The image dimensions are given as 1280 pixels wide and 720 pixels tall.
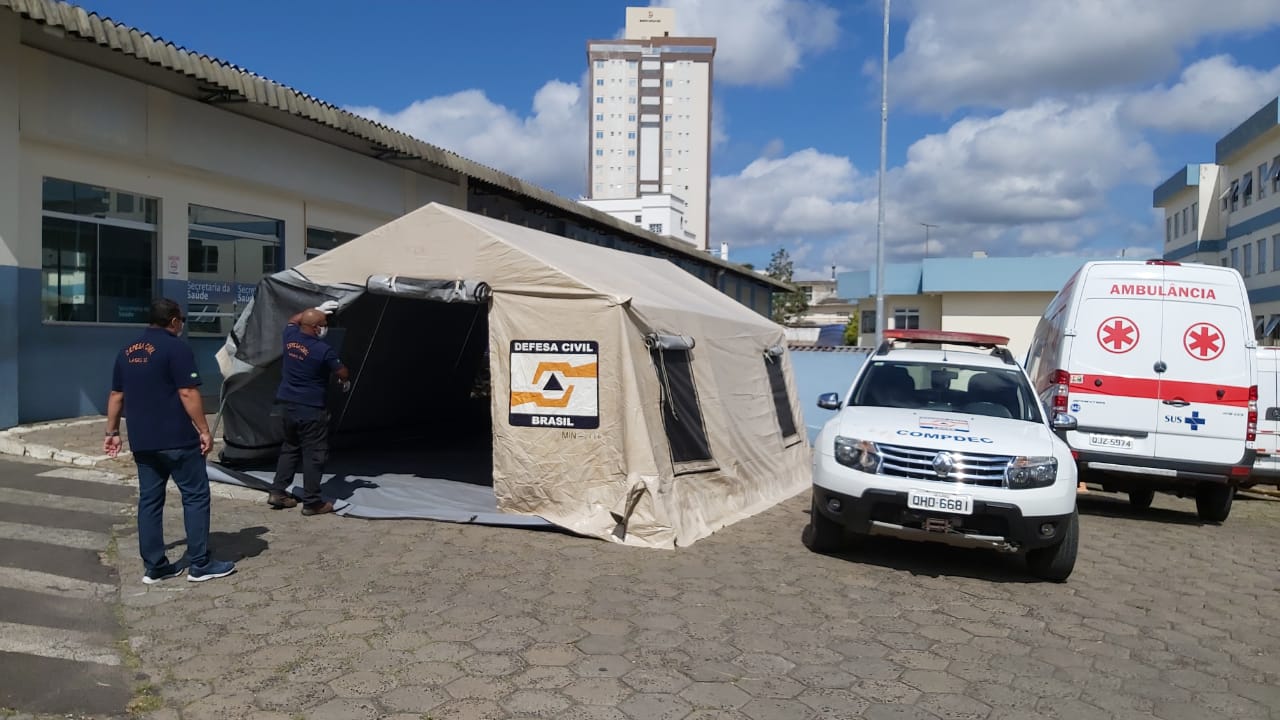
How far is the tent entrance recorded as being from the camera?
28.5 ft

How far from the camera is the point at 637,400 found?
7.56 metres

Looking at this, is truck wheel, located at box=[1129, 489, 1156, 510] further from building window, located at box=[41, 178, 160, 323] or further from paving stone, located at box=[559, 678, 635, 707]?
building window, located at box=[41, 178, 160, 323]

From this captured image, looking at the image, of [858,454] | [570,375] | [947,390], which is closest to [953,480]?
[858,454]

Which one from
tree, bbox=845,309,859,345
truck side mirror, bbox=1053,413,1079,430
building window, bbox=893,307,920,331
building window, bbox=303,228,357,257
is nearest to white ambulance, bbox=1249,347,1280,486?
truck side mirror, bbox=1053,413,1079,430

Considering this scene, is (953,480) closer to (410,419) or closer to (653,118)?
(410,419)

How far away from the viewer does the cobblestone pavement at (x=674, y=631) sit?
14.5 ft

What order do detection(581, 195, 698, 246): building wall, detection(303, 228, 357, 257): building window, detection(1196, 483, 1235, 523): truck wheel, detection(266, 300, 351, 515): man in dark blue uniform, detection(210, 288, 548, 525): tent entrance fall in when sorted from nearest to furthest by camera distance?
1. detection(266, 300, 351, 515): man in dark blue uniform
2. detection(210, 288, 548, 525): tent entrance
3. detection(1196, 483, 1235, 523): truck wheel
4. detection(303, 228, 357, 257): building window
5. detection(581, 195, 698, 246): building wall

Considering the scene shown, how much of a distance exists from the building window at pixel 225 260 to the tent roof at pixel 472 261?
5316mm

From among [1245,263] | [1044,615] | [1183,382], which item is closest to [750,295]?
[1245,263]

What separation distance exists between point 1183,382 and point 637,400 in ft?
19.6

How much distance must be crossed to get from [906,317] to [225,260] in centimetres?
3852

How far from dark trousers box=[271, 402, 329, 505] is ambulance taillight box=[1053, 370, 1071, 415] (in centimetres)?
746

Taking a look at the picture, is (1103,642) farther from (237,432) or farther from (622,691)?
(237,432)

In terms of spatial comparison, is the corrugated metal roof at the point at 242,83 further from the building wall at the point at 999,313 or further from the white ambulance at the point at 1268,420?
the building wall at the point at 999,313
